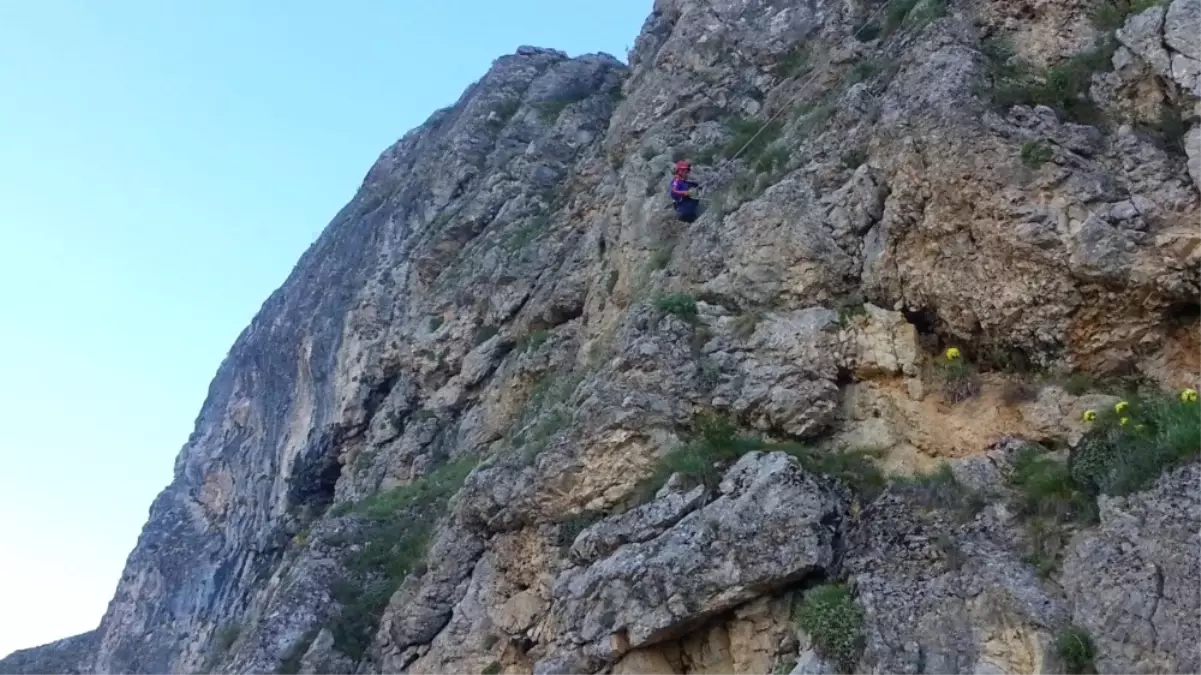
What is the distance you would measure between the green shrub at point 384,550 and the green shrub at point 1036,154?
11.3 m

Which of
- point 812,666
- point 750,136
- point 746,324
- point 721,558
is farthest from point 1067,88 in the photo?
point 812,666

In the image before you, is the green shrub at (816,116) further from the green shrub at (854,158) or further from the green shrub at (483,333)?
the green shrub at (483,333)

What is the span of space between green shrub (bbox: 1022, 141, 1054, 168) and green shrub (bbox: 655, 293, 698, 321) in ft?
16.7

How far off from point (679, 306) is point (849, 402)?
10.6 feet

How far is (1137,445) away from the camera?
1000 cm

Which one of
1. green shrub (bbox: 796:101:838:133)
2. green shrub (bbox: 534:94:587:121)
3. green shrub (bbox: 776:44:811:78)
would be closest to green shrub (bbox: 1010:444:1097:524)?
green shrub (bbox: 796:101:838:133)

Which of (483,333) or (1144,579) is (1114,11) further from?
(483,333)

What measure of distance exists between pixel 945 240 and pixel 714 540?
17.1ft

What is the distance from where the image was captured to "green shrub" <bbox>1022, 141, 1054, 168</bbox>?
12.6m

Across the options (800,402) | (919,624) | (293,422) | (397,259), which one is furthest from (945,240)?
(293,422)

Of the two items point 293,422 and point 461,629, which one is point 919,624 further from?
point 293,422

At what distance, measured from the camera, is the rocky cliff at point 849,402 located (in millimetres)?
9875

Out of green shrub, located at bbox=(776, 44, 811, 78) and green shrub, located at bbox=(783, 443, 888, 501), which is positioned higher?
green shrub, located at bbox=(776, 44, 811, 78)

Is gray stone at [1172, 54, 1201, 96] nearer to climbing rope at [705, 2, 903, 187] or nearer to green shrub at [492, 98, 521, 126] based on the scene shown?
Answer: climbing rope at [705, 2, 903, 187]
